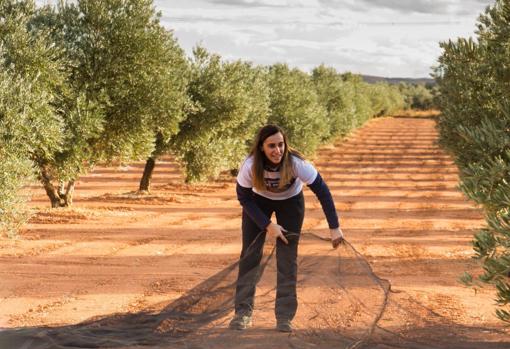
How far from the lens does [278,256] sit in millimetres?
8102

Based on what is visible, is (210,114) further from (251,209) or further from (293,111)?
(251,209)

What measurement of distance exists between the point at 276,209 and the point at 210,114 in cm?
1732

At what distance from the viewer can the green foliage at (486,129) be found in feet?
20.0

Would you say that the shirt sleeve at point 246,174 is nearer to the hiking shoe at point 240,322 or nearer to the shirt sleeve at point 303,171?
the shirt sleeve at point 303,171

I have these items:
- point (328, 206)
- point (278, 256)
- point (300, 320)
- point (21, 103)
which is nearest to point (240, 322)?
point (300, 320)

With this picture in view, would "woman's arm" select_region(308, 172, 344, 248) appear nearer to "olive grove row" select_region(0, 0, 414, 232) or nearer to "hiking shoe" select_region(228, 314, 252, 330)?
"hiking shoe" select_region(228, 314, 252, 330)

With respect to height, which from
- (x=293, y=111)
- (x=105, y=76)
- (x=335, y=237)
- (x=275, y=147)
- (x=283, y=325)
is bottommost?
(x=283, y=325)

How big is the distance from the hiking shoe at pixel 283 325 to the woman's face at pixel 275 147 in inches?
64.5

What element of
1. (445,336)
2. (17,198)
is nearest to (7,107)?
(17,198)

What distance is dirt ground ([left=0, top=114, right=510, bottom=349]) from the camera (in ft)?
25.5

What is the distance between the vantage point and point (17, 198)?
14531 millimetres

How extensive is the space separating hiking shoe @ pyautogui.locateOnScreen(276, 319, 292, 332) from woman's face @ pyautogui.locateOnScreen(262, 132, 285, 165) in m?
1.64

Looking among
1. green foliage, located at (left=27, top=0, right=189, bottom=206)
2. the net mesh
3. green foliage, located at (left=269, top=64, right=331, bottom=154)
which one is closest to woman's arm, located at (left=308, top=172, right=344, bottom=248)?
the net mesh

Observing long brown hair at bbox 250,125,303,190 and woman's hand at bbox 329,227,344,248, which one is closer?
long brown hair at bbox 250,125,303,190
